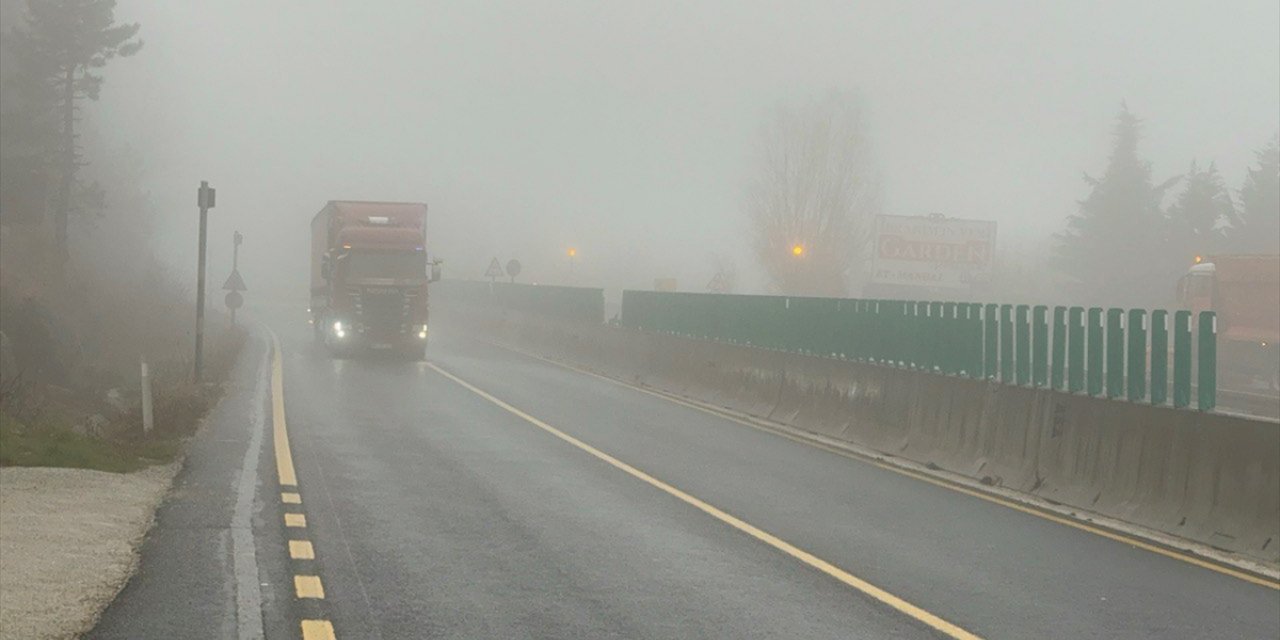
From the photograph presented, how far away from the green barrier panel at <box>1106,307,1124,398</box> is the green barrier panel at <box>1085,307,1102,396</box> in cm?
11

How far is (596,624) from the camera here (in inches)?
328

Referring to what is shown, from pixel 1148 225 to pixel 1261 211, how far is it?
239 inches

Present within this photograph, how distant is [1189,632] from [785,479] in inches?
275

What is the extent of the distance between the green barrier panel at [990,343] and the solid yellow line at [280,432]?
302 inches

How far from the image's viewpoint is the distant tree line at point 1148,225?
80.1m

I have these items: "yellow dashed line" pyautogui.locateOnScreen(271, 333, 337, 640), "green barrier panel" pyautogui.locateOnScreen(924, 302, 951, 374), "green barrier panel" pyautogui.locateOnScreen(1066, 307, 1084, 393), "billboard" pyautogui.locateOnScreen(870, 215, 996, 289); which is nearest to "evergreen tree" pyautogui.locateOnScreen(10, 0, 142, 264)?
"billboard" pyautogui.locateOnScreen(870, 215, 996, 289)

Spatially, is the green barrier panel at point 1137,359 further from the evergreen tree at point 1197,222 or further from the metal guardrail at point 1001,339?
the evergreen tree at point 1197,222

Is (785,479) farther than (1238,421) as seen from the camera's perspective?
Yes

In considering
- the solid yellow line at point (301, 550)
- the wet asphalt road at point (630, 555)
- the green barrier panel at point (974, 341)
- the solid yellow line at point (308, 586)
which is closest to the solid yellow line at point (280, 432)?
the wet asphalt road at point (630, 555)

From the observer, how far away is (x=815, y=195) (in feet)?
259

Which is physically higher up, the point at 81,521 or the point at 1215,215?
the point at 1215,215

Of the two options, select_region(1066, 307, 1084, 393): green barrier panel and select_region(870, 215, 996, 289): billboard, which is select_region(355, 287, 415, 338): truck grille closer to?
select_region(1066, 307, 1084, 393): green barrier panel

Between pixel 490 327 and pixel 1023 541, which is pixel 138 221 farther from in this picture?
pixel 1023 541

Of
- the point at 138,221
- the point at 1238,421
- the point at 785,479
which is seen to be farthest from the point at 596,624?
the point at 138,221
